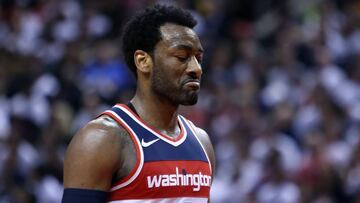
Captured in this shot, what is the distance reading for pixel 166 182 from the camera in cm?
438

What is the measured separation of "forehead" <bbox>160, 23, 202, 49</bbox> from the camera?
14.9 feet

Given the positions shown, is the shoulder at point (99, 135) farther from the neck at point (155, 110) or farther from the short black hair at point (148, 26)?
the short black hair at point (148, 26)

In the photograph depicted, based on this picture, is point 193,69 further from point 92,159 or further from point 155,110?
point 92,159

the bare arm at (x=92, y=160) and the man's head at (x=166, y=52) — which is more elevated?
the man's head at (x=166, y=52)

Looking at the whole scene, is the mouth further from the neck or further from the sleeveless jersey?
the sleeveless jersey

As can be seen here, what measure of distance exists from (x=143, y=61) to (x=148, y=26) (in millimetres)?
183

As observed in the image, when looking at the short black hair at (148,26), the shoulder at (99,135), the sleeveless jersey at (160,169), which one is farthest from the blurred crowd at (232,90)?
the shoulder at (99,135)

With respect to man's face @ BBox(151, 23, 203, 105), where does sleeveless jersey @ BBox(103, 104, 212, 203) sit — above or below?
below

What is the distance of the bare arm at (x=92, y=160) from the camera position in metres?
4.23

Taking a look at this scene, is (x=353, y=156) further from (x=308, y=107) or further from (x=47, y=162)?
(x=47, y=162)

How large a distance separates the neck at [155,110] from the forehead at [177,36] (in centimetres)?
30

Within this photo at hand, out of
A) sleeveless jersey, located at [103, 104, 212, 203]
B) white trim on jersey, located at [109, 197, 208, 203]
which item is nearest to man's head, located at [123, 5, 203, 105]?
sleeveless jersey, located at [103, 104, 212, 203]

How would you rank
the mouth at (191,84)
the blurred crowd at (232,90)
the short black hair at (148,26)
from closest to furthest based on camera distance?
the mouth at (191,84) < the short black hair at (148,26) < the blurred crowd at (232,90)

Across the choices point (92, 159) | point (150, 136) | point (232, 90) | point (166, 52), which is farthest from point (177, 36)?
point (232, 90)
